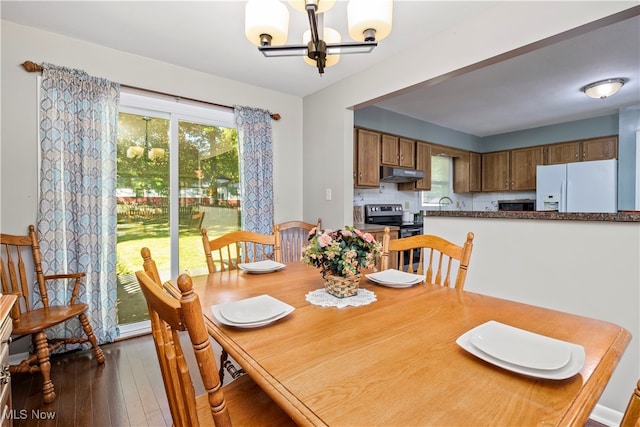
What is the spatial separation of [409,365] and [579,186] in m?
4.70

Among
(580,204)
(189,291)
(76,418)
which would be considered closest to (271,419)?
(189,291)

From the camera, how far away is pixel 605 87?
3084 millimetres

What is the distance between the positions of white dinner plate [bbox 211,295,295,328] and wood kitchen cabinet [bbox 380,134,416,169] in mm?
3139

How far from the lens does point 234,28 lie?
2168mm

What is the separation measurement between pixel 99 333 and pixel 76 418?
912 mm

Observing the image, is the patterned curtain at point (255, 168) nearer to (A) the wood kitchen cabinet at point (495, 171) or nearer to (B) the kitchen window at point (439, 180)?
(B) the kitchen window at point (439, 180)

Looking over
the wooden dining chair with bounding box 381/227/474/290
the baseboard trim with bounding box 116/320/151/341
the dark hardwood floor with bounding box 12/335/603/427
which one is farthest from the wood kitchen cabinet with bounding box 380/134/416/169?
the baseboard trim with bounding box 116/320/151/341

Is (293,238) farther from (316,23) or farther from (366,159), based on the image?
(316,23)

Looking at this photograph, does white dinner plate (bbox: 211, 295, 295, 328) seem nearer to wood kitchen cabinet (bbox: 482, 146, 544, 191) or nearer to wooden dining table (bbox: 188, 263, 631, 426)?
wooden dining table (bbox: 188, 263, 631, 426)

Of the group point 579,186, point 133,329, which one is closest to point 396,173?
point 579,186

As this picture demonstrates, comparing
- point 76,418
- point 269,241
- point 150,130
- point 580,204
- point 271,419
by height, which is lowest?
point 76,418

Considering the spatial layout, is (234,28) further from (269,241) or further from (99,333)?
(99,333)

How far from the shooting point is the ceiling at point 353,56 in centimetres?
198

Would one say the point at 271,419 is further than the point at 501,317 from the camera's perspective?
No
